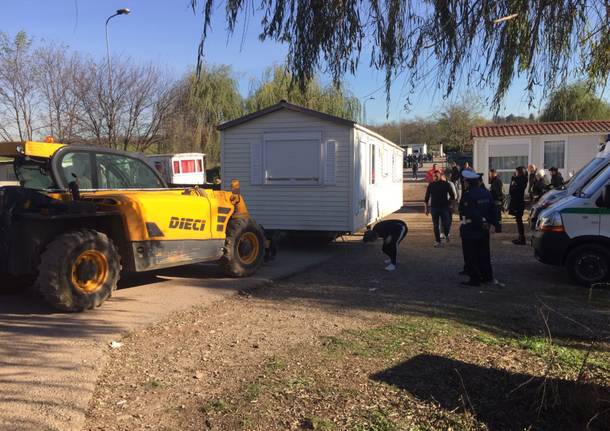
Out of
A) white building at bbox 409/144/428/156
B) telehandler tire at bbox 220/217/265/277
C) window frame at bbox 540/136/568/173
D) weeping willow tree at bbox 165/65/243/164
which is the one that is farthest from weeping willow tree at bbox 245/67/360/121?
white building at bbox 409/144/428/156

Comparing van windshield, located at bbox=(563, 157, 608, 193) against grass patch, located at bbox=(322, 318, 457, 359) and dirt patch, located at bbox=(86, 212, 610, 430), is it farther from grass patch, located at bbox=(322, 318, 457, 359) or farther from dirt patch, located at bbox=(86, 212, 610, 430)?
grass patch, located at bbox=(322, 318, 457, 359)

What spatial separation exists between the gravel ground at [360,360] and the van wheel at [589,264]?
0.79ft

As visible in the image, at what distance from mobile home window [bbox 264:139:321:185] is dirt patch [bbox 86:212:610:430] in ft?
12.8

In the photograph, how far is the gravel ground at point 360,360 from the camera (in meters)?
3.72

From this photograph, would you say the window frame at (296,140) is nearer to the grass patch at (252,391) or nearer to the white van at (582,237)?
the white van at (582,237)

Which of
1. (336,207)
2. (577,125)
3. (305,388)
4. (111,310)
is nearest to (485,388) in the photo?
(305,388)

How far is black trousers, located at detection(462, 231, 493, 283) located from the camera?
7863 millimetres

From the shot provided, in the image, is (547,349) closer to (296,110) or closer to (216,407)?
(216,407)

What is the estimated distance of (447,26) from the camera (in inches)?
153

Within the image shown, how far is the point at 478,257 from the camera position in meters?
7.90

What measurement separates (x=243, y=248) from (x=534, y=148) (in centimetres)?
1578

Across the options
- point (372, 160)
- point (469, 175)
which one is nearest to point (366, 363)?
point (469, 175)

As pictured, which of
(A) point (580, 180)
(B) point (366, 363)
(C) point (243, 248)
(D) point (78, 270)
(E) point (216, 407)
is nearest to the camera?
(E) point (216, 407)

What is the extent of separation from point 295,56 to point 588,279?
594 cm
